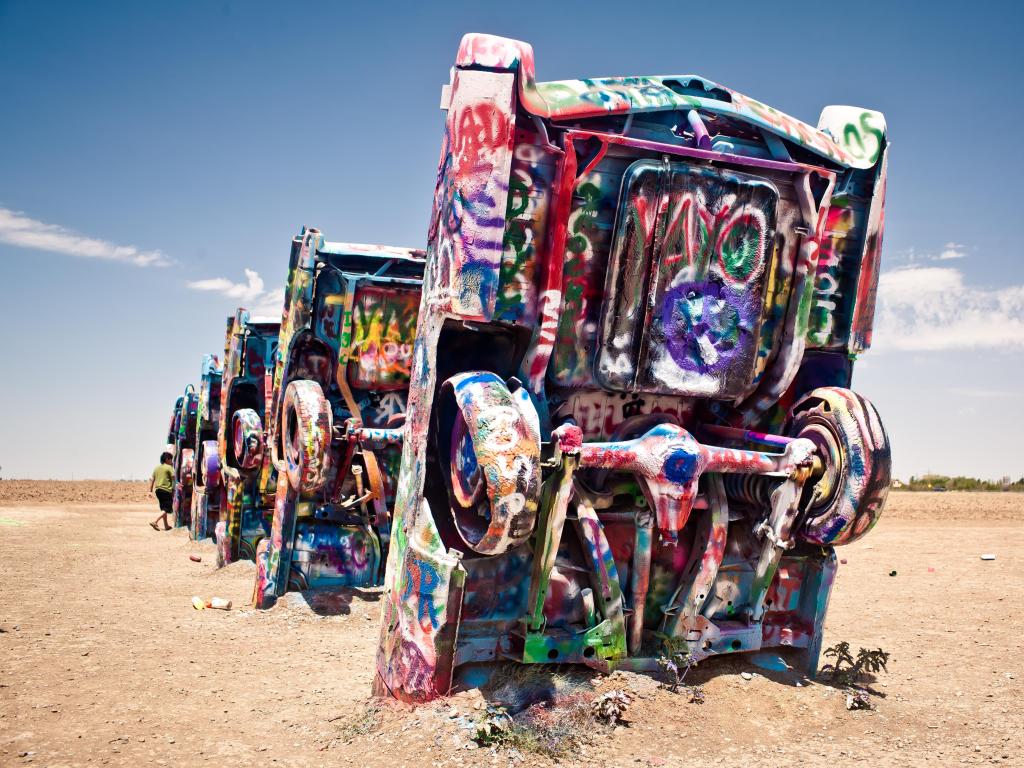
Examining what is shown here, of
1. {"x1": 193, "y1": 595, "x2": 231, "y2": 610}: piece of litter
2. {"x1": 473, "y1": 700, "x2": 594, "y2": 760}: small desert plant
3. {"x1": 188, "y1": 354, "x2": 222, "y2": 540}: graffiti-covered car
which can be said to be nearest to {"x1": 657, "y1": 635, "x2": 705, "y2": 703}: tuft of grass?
{"x1": 473, "y1": 700, "x2": 594, "y2": 760}: small desert plant

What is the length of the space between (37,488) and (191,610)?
19.0 metres

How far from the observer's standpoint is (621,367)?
4.83 metres

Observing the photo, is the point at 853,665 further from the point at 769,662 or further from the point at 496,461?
the point at 496,461

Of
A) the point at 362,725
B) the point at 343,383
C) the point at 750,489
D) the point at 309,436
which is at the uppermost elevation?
the point at 343,383

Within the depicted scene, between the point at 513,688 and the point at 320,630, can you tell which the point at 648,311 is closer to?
the point at 513,688

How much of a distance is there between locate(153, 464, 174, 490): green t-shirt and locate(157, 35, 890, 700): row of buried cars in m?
13.1

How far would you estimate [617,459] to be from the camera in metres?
4.75

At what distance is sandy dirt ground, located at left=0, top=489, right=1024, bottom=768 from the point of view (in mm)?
4457

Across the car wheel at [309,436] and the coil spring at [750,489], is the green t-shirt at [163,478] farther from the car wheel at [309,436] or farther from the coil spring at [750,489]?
the coil spring at [750,489]

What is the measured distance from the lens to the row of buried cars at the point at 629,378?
4.54m

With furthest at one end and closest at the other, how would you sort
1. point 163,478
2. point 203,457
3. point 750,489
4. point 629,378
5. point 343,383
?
point 163,478, point 203,457, point 343,383, point 750,489, point 629,378

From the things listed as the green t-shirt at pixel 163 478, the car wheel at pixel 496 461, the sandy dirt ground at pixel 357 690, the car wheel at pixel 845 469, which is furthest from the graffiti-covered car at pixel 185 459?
the car wheel at pixel 845 469

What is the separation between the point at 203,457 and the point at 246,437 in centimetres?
326

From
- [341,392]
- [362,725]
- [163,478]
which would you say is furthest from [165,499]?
[362,725]
